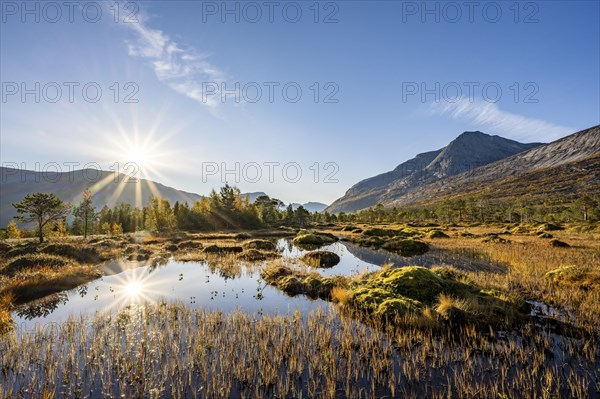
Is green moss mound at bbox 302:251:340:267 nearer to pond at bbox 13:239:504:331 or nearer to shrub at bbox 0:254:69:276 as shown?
pond at bbox 13:239:504:331

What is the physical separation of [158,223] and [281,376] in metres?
100

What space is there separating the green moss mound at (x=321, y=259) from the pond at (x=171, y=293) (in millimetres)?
2355

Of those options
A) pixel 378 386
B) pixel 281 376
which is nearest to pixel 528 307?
pixel 378 386

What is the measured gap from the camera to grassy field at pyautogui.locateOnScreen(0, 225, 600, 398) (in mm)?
8922

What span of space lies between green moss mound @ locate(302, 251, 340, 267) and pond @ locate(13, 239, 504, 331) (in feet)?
7.73

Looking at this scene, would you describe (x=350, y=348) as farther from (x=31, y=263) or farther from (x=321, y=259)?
(x=31, y=263)

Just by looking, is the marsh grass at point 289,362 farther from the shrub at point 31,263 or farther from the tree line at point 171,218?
the tree line at point 171,218

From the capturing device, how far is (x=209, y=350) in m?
11.6

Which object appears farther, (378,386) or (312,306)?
(312,306)

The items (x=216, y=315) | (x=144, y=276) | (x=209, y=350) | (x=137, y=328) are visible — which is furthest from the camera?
(x=144, y=276)

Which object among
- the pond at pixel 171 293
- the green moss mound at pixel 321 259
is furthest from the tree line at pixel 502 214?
the pond at pixel 171 293

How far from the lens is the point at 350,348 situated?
11406 mm

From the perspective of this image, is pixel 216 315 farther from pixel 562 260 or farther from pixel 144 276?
pixel 562 260

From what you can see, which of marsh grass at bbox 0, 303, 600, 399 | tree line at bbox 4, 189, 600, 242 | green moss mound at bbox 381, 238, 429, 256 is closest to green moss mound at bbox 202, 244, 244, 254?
green moss mound at bbox 381, 238, 429, 256
